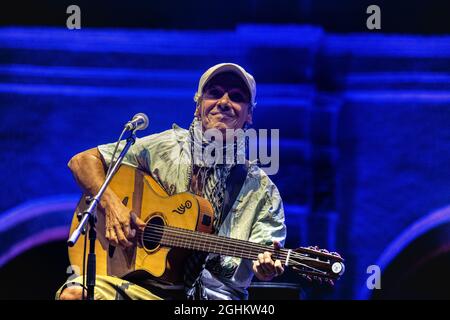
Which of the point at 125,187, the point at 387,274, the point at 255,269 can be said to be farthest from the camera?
the point at 387,274

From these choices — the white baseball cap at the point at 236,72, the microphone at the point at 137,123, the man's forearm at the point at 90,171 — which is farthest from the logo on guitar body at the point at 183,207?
the white baseball cap at the point at 236,72

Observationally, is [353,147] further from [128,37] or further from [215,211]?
[128,37]

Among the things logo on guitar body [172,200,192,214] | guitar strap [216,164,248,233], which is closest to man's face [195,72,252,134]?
→ guitar strap [216,164,248,233]

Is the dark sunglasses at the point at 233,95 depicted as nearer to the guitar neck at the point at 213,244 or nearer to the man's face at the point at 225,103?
the man's face at the point at 225,103

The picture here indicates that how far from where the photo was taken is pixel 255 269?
16.1 feet

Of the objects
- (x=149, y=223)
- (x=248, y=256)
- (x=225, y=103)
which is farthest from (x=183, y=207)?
(x=225, y=103)

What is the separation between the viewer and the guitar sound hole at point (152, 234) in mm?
5086

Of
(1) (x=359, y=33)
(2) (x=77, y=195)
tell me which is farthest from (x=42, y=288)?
(1) (x=359, y=33)

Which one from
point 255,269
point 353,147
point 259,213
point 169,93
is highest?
point 169,93

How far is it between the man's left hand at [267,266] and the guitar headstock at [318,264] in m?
0.08

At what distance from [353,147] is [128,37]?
6.11 feet

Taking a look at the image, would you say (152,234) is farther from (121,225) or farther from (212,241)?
(212,241)

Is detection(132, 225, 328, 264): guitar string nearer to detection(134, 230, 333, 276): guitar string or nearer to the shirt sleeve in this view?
detection(134, 230, 333, 276): guitar string

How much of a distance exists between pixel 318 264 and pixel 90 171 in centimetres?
159
